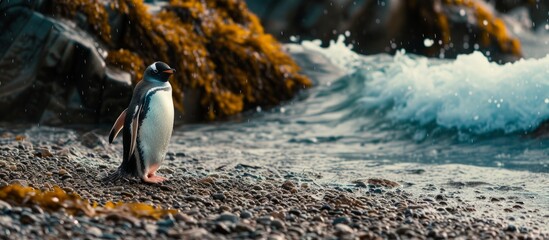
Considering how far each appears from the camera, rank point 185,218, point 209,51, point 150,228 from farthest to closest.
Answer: point 209,51 < point 185,218 < point 150,228

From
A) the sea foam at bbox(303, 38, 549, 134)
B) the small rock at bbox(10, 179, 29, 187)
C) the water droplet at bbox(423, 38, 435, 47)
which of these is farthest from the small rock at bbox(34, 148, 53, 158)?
the water droplet at bbox(423, 38, 435, 47)

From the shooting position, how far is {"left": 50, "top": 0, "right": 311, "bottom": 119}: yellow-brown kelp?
10320 mm

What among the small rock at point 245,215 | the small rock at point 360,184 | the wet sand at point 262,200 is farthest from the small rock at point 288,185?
the small rock at point 245,215

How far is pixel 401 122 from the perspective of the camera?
10.3m

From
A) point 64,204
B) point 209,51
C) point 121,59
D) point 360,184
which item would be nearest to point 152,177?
point 360,184

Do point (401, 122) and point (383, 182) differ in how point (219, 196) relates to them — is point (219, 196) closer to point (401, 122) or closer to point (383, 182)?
point (383, 182)

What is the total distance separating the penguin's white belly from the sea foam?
4.18 meters

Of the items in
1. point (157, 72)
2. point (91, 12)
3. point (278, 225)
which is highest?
point (91, 12)

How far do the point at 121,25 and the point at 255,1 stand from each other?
438 centimetres

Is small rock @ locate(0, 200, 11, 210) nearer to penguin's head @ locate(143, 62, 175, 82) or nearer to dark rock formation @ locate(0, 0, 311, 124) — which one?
penguin's head @ locate(143, 62, 175, 82)

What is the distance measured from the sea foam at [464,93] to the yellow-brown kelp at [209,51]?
1.22 m

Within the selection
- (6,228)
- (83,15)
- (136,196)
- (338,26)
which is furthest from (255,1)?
(6,228)

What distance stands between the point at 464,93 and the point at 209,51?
10.5 feet

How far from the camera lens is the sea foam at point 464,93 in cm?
958
